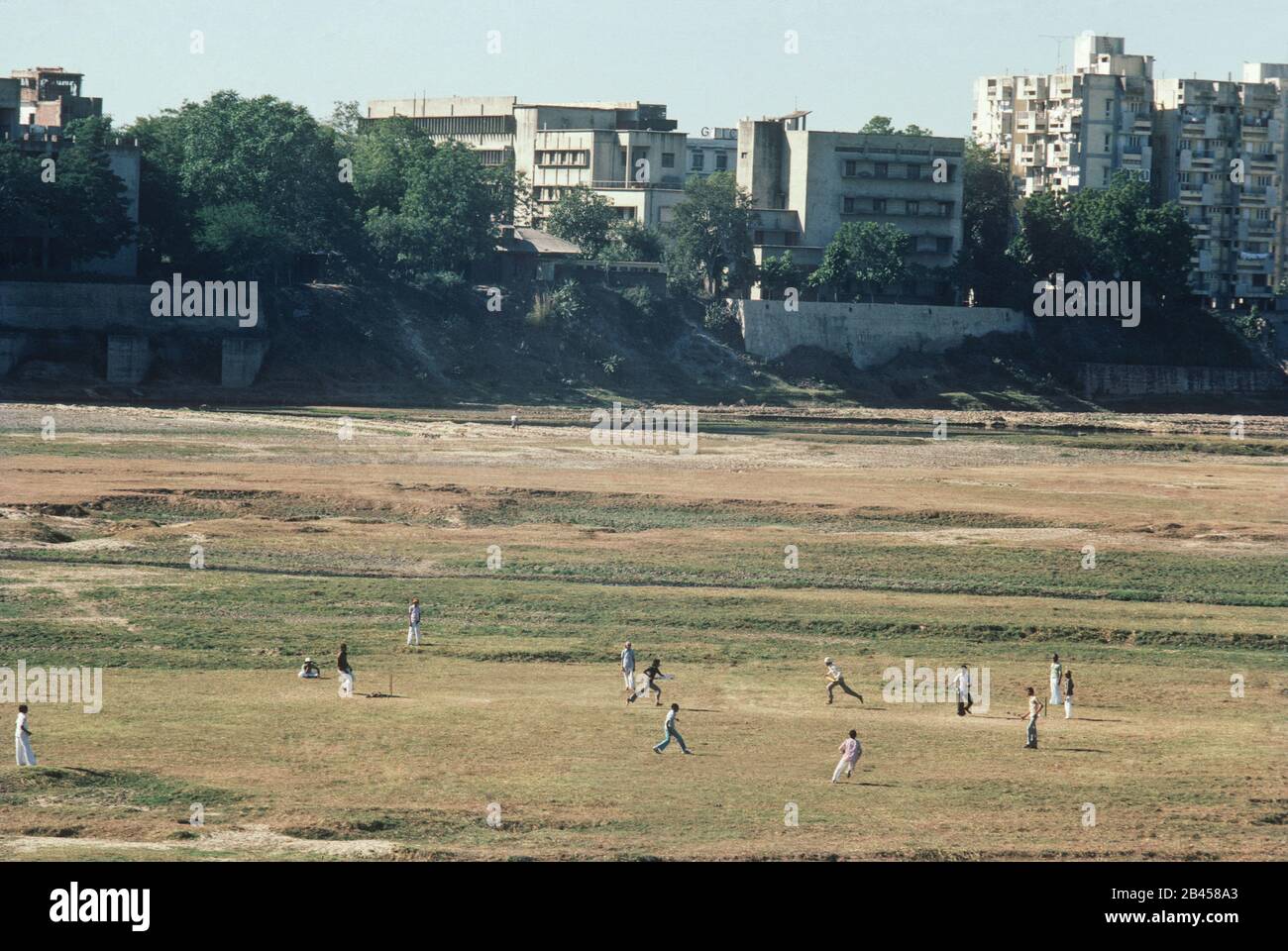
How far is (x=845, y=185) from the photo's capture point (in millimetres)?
149375

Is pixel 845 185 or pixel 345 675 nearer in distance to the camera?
pixel 345 675

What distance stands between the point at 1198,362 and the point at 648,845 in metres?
125

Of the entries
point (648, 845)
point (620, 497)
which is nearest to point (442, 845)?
point (648, 845)

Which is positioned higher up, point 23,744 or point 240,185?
point 240,185

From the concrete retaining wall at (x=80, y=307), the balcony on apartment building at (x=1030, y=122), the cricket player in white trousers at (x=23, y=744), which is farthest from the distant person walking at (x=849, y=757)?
the balcony on apartment building at (x=1030, y=122)

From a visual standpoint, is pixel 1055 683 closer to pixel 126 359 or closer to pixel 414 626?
pixel 414 626

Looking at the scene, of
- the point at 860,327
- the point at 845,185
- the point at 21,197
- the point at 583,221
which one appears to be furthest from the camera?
the point at 845,185

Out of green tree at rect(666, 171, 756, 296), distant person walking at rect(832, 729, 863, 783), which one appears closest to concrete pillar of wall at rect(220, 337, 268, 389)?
green tree at rect(666, 171, 756, 296)

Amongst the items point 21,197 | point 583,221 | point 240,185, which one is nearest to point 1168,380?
point 583,221

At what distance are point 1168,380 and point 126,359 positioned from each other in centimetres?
7772

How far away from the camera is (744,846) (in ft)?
118

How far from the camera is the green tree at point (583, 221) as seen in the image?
147625 millimetres

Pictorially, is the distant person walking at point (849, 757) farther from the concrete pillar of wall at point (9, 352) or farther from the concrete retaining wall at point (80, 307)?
the concrete retaining wall at point (80, 307)

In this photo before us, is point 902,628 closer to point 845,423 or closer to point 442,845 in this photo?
point 442,845
